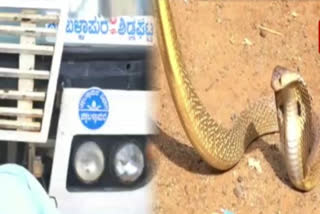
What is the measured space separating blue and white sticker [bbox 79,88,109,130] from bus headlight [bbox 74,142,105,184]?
8 cm

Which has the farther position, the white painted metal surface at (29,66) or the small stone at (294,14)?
the small stone at (294,14)

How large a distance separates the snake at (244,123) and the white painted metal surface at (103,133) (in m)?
1.51

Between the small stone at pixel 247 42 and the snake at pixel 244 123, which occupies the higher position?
the small stone at pixel 247 42

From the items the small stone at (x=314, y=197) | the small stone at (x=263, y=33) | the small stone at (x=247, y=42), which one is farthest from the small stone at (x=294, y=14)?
the small stone at (x=314, y=197)

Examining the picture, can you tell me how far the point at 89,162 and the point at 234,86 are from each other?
3.23 meters

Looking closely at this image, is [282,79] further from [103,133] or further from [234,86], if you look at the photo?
[103,133]

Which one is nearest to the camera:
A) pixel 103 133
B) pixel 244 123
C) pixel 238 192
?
pixel 103 133

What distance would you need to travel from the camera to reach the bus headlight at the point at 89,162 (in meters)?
2.92

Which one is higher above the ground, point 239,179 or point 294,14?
point 294,14

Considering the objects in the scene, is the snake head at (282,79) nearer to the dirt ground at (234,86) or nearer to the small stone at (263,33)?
the dirt ground at (234,86)

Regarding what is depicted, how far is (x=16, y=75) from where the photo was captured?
275 centimetres

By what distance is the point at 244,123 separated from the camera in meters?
5.71

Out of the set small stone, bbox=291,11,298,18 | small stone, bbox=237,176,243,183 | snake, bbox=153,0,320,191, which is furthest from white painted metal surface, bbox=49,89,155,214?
small stone, bbox=291,11,298,18

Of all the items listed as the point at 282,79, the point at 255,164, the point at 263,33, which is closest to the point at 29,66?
the point at 282,79
